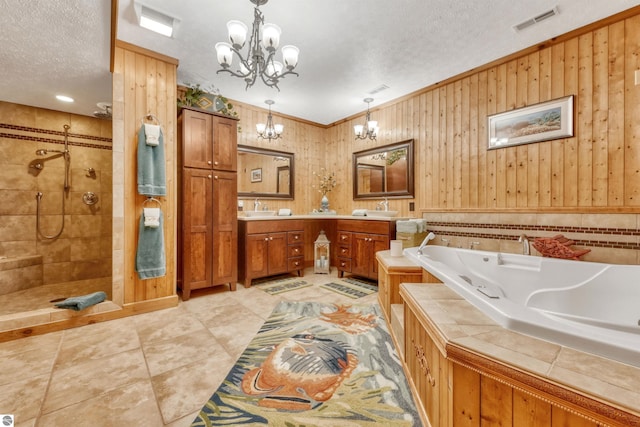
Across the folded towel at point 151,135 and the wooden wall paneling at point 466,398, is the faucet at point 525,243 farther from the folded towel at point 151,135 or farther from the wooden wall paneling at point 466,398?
the folded towel at point 151,135

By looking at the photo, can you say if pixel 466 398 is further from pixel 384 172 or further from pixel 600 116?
pixel 384 172

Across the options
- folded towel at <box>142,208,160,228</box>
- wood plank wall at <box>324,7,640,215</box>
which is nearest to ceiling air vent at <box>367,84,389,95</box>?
wood plank wall at <box>324,7,640,215</box>

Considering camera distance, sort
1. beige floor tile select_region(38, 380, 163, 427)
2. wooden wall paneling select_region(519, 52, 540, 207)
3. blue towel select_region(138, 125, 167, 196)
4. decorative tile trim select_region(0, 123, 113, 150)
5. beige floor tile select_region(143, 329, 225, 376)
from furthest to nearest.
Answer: decorative tile trim select_region(0, 123, 113, 150)
wooden wall paneling select_region(519, 52, 540, 207)
blue towel select_region(138, 125, 167, 196)
beige floor tile select_region(143, 329, 225, 376)
beige floor tile select_region(38, 380, 163, 427)

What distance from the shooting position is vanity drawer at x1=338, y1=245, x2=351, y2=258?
3821 millimetres

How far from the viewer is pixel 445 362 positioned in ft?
3.30

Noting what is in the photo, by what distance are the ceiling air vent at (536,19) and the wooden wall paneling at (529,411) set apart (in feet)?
9.42

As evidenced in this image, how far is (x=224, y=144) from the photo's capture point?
10.6 ft

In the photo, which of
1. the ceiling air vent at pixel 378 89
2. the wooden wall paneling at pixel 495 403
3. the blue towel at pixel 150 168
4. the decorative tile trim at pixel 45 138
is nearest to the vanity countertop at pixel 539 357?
the wooden wall paneling at pixel 495 403

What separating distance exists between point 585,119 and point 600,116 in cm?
9

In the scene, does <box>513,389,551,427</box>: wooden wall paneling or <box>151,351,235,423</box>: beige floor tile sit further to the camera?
<box>151,351,235,423</box>: beige floor tile

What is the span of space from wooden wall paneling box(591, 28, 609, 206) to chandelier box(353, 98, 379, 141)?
2.26 meters

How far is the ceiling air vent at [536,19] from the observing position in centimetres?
217

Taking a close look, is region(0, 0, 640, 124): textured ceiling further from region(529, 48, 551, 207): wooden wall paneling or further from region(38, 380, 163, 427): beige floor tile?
A: region(38, 380, 163, 427): beige floor tile

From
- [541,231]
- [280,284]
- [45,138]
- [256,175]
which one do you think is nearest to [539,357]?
[541,231]
